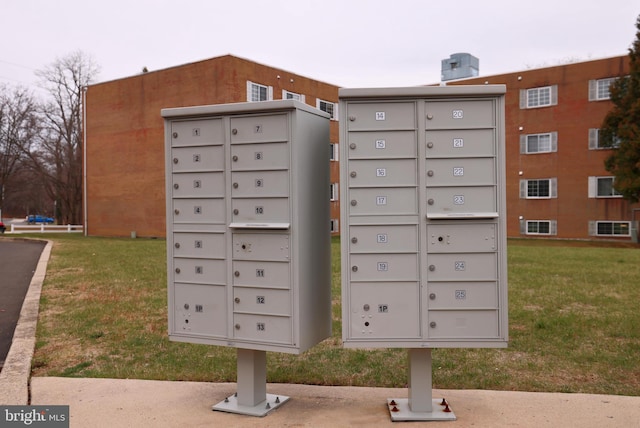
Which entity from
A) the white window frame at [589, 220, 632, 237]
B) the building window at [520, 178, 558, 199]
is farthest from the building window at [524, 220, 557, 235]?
the white window frame at [589, 220, 632, 237]

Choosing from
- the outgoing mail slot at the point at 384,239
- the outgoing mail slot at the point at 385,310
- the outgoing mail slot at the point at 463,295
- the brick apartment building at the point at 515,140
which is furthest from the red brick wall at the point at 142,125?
the outgoing mail slot at the point at 463,295

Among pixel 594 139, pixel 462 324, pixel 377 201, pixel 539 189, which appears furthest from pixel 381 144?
→ pixel 539 189

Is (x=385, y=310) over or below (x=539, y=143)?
below

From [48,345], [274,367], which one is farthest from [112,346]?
[274,367]

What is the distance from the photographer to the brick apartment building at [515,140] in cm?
3045

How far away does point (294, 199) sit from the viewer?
4.50 m

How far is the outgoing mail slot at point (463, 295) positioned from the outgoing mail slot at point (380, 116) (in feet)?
4.02

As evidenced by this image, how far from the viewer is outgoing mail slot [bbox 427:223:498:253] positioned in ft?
14.6

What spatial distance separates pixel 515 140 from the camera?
33812mm

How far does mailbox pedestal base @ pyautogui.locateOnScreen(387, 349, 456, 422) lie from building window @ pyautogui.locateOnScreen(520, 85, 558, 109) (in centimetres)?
3109

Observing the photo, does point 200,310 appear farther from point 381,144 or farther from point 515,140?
point 515,140

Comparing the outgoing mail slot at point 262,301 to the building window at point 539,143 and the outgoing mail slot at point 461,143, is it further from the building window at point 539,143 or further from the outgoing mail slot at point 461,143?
the building window at point 539,143

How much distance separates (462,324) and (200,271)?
2111mm

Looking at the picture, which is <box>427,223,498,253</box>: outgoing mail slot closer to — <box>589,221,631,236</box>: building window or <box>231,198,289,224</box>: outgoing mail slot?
<box>231,198,289,224</box>: outgoing mail slot
